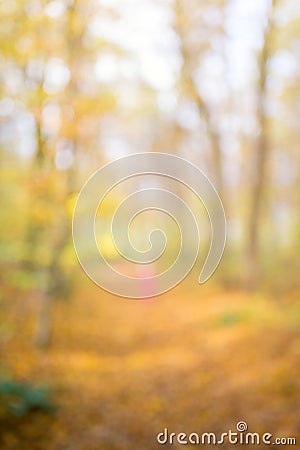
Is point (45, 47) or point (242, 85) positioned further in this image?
point (242, 85)

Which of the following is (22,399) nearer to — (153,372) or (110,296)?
(153,372)

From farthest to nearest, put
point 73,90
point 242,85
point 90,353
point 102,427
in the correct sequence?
point 242,85 < point 90,353 < point 73,90 < point 102,427

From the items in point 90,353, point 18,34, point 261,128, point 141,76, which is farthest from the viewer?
point 141,76

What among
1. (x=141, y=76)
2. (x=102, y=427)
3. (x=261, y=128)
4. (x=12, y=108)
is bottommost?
(x=102, y=427)

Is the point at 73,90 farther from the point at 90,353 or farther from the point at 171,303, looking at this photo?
the point at 171,303

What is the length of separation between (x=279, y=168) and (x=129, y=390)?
12140 millimetres

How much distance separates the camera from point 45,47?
6.32 m

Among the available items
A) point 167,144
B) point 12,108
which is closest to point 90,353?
point 12,108
